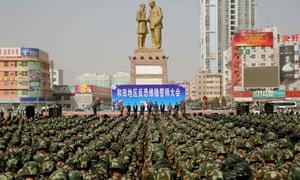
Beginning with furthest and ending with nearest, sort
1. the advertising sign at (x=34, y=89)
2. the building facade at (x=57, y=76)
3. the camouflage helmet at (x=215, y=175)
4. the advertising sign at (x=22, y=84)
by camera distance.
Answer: the building facade at (x=57, y=76) → the advertising sign at (x=34, y=89) → the advertising sign at (x=22, y=84) → the camouflage helmet at (x=215, y=175)

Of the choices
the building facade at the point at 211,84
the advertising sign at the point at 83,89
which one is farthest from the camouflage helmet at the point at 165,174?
the building facade at the point at 211,84

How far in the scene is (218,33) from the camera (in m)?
126

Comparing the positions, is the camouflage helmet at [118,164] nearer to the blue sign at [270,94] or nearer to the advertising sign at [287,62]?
the blue sign at [270,94]

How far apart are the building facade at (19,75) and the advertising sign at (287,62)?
37.6m

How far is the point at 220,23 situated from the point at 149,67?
88.6 m

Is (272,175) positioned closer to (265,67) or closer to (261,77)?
(265,67)

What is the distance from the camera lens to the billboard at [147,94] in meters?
37.4

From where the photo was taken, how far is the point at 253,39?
79688 mm

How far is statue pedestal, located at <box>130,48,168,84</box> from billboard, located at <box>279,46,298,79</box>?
3152 centimetres

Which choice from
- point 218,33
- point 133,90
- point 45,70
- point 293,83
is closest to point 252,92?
point 293,83

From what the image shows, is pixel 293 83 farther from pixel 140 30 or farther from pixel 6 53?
pixel 6 53

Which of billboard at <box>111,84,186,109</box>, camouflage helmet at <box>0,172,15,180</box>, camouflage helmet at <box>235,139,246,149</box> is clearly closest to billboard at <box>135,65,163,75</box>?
billboard at <box>111,84,186,109</box>

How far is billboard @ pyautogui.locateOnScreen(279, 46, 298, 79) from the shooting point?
65812 millimetres

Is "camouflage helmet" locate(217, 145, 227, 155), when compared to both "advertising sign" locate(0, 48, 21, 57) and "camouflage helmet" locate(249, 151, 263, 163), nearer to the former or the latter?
"camouflage helmet" locate(249, 151, 263, 163)
